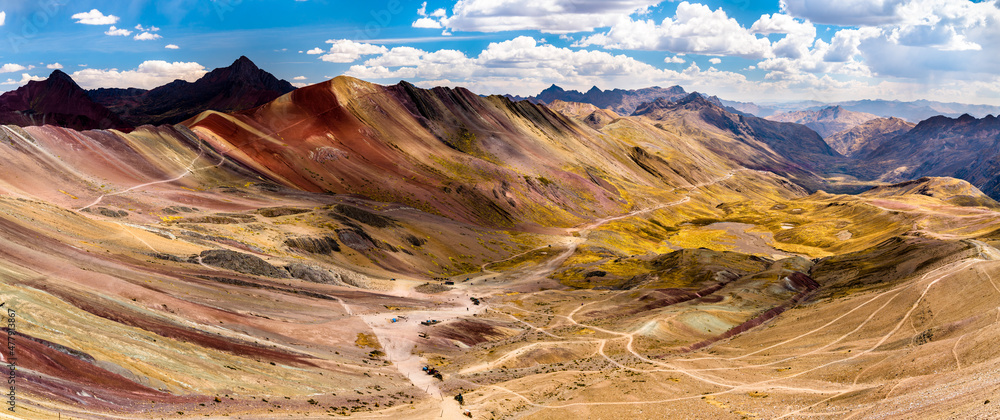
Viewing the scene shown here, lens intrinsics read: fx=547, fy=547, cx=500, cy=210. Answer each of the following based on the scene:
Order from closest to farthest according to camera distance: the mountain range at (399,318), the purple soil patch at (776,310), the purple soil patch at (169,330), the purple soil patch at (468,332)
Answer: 1. the mountain range at (399,318)
2. the purple soil patch at (169,330)
3. the purple soil patch at (776,310)
4. the purple soil patch at (468,332)

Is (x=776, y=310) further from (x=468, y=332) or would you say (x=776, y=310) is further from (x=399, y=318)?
(x=399, y=318)

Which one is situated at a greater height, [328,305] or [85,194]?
[85,194]

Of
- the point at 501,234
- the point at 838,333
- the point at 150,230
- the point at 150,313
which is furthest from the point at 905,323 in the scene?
the point at 501,234

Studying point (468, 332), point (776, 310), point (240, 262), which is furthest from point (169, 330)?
point (776, 310)

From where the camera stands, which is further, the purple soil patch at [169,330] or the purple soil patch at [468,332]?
the purple soil patch at [468,332]

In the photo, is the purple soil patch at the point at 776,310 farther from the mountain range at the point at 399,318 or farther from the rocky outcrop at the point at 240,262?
the rocky outcrop at the point at 240,262

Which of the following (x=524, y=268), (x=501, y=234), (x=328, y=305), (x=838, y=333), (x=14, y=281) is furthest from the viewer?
(x=501, y=234)

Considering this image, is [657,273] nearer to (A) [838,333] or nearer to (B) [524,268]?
(B) [524,268]

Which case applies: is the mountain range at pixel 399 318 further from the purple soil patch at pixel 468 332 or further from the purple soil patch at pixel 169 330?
the purple soil patch at pixel 468 332

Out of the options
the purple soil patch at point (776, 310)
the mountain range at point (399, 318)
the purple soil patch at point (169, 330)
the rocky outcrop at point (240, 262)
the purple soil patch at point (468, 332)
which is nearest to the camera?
the mountain range at point (399, 318)

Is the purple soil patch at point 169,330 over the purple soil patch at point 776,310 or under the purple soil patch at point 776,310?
over

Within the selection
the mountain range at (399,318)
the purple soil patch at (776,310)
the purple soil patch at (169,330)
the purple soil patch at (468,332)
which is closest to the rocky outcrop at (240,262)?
the mountain range at (399,318)
